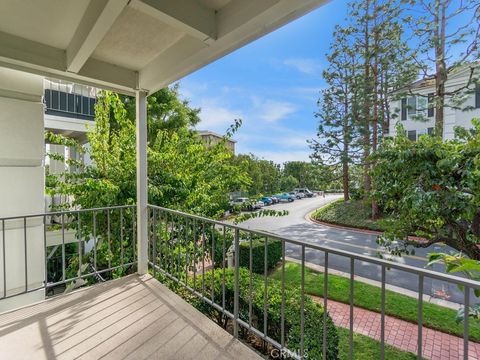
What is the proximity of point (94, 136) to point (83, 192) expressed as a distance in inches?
31.0

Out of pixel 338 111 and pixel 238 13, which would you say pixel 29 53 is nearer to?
pixel 238 13

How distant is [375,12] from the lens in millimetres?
10750

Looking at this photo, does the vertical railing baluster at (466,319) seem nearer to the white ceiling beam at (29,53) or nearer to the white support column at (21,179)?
the white ceiling beam at (29,53)

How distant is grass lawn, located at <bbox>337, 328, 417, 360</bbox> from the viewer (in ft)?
10.8

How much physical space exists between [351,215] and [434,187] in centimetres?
1140

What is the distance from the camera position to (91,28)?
1.73 metres

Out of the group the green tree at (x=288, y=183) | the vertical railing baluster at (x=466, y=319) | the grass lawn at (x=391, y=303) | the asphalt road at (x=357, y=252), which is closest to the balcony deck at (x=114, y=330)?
the vertical railing baluster at (x=466, y=319)

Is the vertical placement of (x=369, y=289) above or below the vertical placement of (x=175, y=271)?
below

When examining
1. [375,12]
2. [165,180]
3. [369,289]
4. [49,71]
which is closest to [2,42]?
[49,71]

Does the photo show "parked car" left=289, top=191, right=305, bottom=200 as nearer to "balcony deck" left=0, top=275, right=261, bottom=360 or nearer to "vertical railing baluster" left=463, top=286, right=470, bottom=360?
"balcony deck" left=0, top=275, right=261, bottom=360

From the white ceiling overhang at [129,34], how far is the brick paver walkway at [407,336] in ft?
14.0

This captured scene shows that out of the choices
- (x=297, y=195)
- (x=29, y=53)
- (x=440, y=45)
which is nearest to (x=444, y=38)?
(x=440, y=45)

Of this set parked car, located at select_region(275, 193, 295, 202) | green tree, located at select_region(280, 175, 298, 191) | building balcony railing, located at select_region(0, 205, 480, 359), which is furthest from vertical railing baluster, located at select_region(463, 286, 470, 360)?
green tree, located at select_region(280, 175, 298, 191)

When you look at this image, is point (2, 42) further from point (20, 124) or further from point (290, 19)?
point (290, 19)
